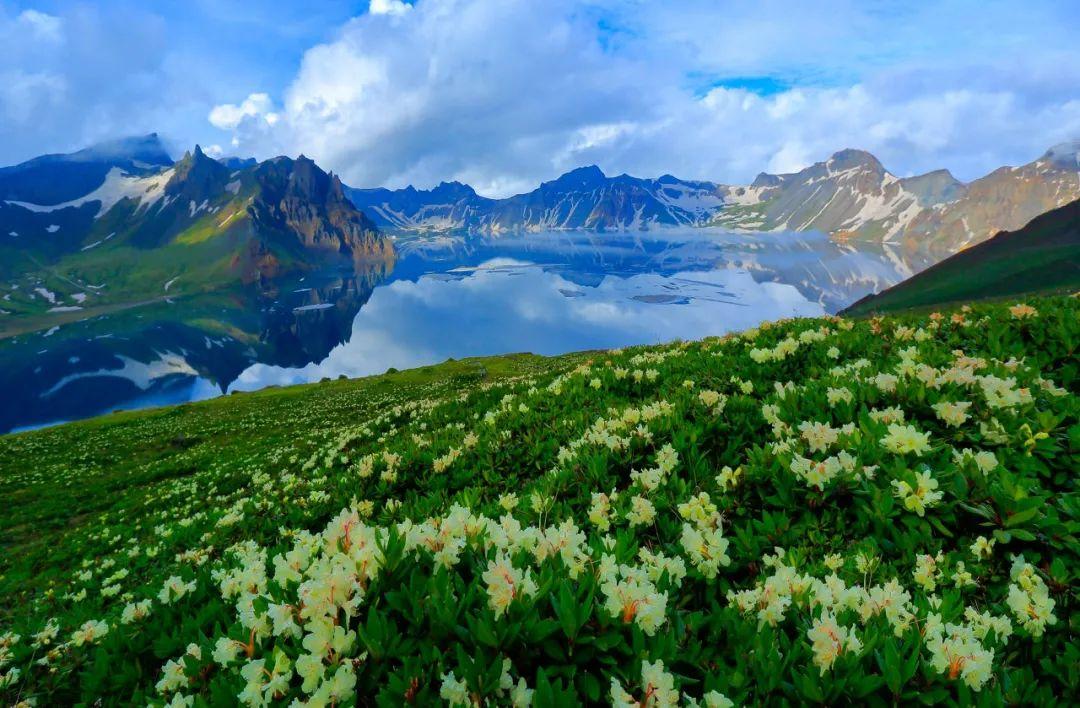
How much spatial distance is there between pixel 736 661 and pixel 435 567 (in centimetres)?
189

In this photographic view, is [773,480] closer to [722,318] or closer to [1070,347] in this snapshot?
[1070,347]

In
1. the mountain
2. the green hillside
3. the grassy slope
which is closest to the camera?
the green hillside

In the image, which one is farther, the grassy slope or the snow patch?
the snow patch

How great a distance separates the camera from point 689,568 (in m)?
3.72

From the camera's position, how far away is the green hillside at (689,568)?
2549 millimetres

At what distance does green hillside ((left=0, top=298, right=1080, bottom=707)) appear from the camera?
8.36 ft

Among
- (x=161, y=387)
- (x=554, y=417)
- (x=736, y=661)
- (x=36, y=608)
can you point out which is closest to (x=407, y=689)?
(x=736, y=661)

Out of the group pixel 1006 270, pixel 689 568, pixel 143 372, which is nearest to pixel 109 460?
pixel 689 568

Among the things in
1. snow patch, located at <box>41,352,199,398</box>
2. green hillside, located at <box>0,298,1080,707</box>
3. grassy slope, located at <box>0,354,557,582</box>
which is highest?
green hillside, located at <box>0,298,1080,707</box>

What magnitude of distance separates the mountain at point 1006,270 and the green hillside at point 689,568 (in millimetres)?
104812

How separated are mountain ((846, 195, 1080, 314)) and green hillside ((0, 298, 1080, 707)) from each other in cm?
10481

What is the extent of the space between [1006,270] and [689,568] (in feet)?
480

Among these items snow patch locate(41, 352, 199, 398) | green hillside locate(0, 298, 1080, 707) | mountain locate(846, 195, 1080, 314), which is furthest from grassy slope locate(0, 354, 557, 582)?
snow patch locate(41, 352, 199, 398)

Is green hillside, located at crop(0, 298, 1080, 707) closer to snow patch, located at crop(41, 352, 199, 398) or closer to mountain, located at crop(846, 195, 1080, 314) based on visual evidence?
mountain, located at crop(846, 195, 1080, 314)
